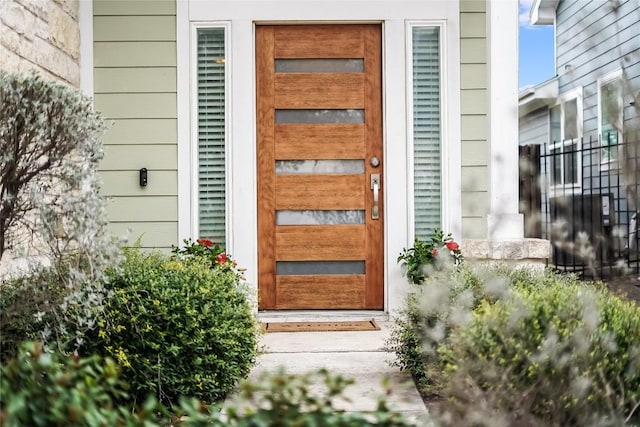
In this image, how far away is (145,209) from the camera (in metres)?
4.99

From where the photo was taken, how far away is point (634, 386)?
89.1 inches

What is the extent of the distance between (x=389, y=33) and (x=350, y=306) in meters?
1.94

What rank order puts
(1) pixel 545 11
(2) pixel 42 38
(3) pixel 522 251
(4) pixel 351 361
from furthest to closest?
(1) pixel 545 11, (3) pixel 522 251, (2) pixel 42 38, (4) pixel 351 361

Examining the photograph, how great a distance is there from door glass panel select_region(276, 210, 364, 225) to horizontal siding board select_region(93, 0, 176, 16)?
162 centimetres

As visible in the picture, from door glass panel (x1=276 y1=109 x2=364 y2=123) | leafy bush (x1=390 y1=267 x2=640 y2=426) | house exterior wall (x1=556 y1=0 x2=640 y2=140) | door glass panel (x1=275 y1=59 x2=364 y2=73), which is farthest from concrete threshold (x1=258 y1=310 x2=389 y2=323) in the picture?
house exterior wall (x1=556 y1=0 x2=640 y2=140)

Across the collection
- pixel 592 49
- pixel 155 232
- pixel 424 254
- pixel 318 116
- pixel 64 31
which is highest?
pixel 592 49

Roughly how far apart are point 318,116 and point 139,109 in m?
1.25

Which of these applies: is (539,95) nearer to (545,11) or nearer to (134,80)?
(545,11)

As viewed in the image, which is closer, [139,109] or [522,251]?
[522,251]

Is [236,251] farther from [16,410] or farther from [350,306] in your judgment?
[16,410]

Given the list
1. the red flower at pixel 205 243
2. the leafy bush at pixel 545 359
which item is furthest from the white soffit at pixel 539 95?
the leafy bush at pixel 545 359

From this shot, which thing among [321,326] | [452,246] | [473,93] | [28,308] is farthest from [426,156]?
[28,308]

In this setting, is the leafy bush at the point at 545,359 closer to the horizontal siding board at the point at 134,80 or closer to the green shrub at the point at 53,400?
the green shrub at the point at 53,400

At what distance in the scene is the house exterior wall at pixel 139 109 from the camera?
4977 mm
